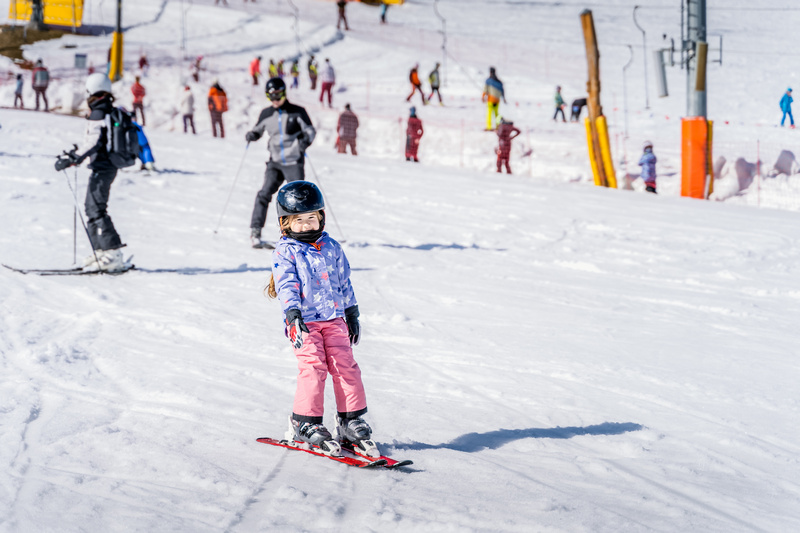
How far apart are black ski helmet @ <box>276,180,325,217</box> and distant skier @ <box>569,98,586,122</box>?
2290cm

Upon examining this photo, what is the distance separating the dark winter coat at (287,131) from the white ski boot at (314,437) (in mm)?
5228

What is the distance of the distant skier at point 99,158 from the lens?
7320 millimetres

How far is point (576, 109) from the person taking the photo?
26.8m

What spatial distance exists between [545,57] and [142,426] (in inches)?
1410

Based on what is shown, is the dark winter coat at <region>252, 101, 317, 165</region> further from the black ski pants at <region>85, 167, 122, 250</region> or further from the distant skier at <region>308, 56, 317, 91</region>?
the distant skier at <region>308, 56, 317, 91</region>

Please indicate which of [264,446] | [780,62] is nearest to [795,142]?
[780,62]

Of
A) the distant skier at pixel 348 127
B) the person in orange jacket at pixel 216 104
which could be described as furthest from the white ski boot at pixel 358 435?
the person in orange jacket at pixel 216 104

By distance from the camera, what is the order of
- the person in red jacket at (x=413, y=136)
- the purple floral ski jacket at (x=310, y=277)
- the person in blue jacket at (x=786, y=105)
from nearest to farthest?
the purple floral ski jacket at (x=310, y=277)
the person in blue jacket at (x=786, y=105)
the person in red jacket at (x=413, y=136)

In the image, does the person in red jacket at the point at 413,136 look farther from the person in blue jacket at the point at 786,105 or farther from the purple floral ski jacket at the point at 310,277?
the purple floral ski jacket at the point at 310,277

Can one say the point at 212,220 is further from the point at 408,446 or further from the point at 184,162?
the point at 408,446

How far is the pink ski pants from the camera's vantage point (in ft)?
12.4

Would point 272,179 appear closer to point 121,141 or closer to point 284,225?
point 121,141

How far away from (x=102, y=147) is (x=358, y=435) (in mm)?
4710

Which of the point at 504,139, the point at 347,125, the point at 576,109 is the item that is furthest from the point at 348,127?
the point at 576,109
